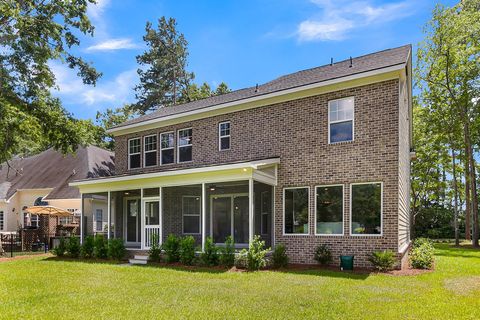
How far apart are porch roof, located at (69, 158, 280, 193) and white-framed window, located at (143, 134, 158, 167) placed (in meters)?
2.49

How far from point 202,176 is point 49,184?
55.6 ft

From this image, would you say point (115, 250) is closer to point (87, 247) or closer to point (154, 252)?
point (87, 247)

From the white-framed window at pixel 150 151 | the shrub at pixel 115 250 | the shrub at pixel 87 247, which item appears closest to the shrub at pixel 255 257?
the shrub at pixel 115 250

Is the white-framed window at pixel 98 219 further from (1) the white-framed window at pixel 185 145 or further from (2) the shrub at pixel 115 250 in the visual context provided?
(1) the white-framed window at pixel 185 145

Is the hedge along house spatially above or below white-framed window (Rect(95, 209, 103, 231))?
above

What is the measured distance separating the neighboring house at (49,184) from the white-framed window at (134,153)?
6.03 metres

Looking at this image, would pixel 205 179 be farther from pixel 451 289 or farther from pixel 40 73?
pixel 40 73

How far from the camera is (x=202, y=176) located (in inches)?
528

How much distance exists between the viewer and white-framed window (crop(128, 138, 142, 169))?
Answer: 18711mm

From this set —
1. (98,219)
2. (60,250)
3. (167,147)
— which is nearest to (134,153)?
(167,147)

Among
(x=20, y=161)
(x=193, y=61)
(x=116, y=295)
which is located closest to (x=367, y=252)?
(x=116, y=295)

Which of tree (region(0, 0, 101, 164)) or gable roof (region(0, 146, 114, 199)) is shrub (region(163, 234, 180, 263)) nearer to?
tree (region(0, 0, 101, 164))

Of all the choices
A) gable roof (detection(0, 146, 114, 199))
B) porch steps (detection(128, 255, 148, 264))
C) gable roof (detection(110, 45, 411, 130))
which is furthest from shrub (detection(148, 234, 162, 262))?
gable roof (detection(0, 146, 114, 199))

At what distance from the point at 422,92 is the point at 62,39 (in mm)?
24092
